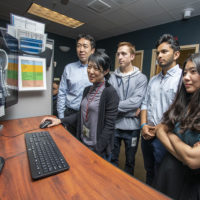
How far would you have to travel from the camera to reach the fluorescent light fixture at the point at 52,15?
3.33 meters

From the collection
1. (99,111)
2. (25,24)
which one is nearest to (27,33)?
(25,24)

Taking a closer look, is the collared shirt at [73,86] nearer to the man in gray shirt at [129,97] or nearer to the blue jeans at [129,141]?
the man in gray shirt at [129,97]

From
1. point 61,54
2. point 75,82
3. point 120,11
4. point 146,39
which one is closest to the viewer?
point 75,82

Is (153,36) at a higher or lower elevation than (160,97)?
higher

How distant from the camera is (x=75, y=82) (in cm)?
165

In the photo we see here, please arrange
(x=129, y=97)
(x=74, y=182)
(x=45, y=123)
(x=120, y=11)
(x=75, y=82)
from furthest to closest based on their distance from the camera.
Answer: (x=120, y=11) < (x=75, y=82) < (x=129, y=97) < (x=45, y=123) < (x=74, y=182)

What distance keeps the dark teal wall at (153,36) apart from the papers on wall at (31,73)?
359 cm

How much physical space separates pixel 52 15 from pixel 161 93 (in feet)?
12.3

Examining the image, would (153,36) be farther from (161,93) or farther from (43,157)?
(43,157)

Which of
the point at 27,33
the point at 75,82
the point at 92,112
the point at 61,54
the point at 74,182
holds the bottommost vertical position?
the point at 74,182

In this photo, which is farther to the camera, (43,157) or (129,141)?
(129,141)

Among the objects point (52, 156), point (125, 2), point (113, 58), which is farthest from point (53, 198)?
point (113, 58)

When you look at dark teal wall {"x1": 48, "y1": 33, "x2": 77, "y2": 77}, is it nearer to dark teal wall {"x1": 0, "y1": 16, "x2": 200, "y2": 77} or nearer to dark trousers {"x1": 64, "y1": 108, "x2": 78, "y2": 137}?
dark teal wall {"x1": 0, "y1": 16, "x2": 200, "y2": 77}

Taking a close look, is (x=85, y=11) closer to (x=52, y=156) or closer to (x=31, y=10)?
(x=31, y=10)
